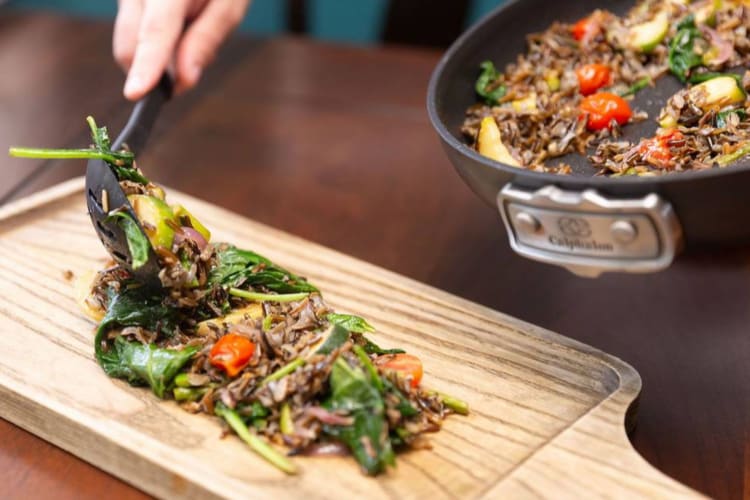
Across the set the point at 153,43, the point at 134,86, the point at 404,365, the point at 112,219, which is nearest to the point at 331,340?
the point at 404,365

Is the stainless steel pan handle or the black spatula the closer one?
the stainless steel pan handle

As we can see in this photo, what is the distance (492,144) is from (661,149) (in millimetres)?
391

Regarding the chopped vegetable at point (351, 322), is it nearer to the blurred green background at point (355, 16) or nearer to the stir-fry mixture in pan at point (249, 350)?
the stir-fry mixture in pan at point (249, 350)

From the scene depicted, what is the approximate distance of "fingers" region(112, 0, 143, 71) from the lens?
3.03 m

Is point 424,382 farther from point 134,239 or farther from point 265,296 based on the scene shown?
point 134,239

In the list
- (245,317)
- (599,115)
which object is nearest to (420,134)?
(599,115)

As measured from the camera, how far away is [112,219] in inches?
85.0

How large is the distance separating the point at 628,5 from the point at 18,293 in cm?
187

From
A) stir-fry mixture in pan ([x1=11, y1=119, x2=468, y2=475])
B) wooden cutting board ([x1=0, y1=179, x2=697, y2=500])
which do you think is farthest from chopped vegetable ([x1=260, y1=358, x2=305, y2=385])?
wooden cutting board ([x1=0, y1=179, x2=697, y2=500])

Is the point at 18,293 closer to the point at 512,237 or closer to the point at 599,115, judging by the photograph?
the point at 512,237

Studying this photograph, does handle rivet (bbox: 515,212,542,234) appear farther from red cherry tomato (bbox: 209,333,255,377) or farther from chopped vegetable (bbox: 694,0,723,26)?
chopped vegetable (bbox: 694,0,723,26)

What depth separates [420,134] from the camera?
11.8 feet

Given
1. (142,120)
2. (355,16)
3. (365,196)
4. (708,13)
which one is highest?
(708,13)

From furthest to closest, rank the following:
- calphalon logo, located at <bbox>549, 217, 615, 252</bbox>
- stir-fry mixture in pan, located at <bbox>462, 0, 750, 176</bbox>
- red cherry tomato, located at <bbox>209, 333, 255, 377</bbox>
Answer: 1. stir-fry mixture in pan, located at <bbox>462, 0, 750, 176</bbox>
2. red cherry tomato, located at <bbox>209, 333, 255, 377</bbox>
3. calphalon logo, located at <bbox>549, 217, 615, 252</bbox>
